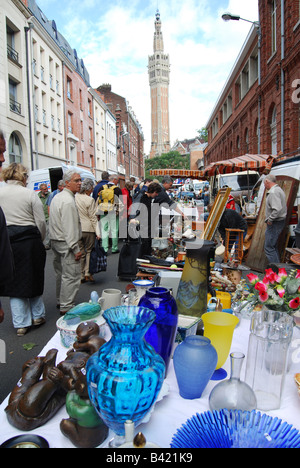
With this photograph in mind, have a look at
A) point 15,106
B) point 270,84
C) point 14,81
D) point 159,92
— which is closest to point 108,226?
point 270,84

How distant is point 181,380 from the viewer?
4.06ft

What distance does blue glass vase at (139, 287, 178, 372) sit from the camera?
132 cm

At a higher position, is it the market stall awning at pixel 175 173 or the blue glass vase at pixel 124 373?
the market stall awning at pixel 175 173

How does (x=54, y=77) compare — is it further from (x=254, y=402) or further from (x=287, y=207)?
(x=254, y=402)

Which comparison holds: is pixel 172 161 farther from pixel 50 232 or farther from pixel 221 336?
pixel 221 336

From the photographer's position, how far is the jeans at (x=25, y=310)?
11.3 feet

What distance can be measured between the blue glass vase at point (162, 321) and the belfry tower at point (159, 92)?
107820 millimetres

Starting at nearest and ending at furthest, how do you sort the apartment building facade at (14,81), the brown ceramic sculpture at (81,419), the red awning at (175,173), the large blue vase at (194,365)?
the brown ceramic sculpture at (81,419), the large blue vase at (194,365), the apartment building facade at (14,81), the red awning at (175,173)

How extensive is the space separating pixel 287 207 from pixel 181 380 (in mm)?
5587

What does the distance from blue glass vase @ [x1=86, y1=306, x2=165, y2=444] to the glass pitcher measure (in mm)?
506

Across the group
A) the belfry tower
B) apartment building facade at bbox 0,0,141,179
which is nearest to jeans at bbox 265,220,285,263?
apartment building facade at bbox 0,0,141,179

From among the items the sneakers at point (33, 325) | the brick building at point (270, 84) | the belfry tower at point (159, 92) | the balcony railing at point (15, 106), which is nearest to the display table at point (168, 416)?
the sneakers at point (33, 325)

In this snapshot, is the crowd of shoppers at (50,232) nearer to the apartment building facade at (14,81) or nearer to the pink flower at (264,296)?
the pink flower at (264,296)
